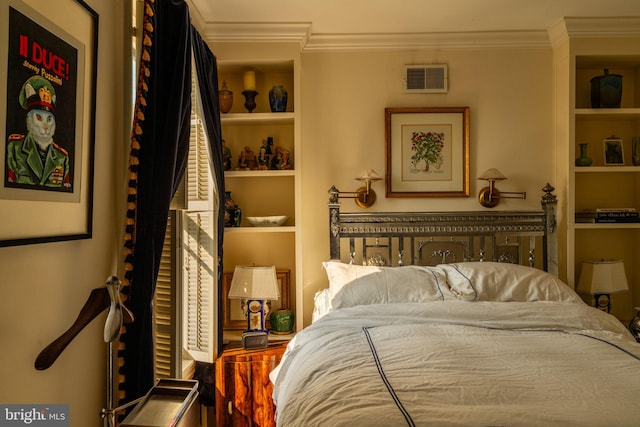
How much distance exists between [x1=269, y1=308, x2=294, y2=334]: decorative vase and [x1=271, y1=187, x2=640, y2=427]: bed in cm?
35

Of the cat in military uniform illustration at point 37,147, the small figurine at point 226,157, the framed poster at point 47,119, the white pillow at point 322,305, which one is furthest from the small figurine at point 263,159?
the cat in military uniform illustration at point 37,147

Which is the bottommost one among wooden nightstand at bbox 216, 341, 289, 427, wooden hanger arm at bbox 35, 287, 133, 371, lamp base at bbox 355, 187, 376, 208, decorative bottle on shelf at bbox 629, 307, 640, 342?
wooden nightstand at bbox 216, 341, 289, 427

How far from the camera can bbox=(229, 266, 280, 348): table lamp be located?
2873mm

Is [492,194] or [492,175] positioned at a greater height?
[492,175]

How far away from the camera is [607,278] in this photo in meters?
3.05

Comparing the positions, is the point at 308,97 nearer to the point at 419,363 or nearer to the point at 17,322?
the point at 419,363

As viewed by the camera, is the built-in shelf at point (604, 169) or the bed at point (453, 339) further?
the built-in shelf at point (604, 169)

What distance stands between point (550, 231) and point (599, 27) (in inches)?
55.7

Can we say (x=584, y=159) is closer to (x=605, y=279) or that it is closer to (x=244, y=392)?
(x=605, y=279)

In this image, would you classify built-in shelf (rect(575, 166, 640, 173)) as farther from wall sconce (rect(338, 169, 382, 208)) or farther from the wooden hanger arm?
the wooden hanger arm

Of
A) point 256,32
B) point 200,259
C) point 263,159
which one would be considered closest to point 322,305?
point 200,259

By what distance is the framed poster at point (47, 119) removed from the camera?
1.14 meters

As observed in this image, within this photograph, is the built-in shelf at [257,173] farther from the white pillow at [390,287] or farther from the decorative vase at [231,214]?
the white pillow at [390,287]

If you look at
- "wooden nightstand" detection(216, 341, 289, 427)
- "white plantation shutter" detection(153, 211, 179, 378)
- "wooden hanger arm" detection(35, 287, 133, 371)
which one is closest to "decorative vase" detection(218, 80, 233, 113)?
"white plantation shutter" detection(153, 211, 179, 378)
